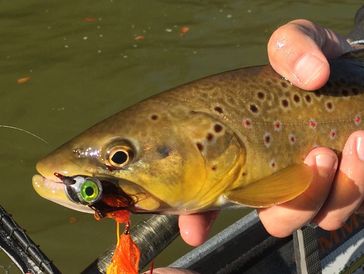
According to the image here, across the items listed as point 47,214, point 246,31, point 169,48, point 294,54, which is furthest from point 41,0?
point 294,54

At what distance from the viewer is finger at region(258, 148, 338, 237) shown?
7.82 feet

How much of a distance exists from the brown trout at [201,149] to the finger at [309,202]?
62mm

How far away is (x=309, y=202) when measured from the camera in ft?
8.21

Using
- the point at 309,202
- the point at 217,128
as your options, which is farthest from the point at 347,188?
the point at 217,128

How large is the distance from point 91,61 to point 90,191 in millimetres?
6084

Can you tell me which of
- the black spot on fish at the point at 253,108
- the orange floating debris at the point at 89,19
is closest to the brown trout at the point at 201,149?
the black spot on fish at the point at 253,108

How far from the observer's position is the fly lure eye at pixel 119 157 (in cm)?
219

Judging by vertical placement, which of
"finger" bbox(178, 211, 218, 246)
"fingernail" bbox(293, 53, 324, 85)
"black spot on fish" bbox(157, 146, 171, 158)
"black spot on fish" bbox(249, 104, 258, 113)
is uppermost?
"fingernail" bbox(293, 53, 324, 85)

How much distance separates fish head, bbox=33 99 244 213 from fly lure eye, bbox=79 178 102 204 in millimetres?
73

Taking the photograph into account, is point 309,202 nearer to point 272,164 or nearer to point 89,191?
point 272,164

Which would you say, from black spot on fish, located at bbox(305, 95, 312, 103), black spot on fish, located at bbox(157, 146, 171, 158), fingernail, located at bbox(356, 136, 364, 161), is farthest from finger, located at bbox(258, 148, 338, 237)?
black spot on fish, located at bbox(157, 146, 171, 158)

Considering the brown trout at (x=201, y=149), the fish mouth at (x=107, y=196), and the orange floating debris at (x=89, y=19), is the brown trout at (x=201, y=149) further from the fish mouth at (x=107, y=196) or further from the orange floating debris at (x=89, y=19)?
the orange floating debris at (x=89, y=19)

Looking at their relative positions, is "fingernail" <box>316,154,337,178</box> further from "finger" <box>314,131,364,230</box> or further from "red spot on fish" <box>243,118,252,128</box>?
"red spot on fish" <box>243,118,252,128</box>

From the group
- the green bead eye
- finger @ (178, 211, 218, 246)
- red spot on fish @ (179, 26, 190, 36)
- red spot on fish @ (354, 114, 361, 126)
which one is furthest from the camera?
red spot on fish @ (179, 26, 190, 36)
